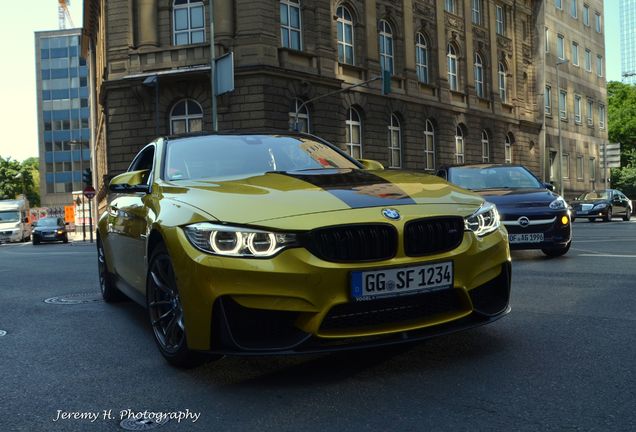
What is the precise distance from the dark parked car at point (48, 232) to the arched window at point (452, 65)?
73.9 ft

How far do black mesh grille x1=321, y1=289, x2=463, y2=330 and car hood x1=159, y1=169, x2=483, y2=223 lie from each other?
19.6 inches

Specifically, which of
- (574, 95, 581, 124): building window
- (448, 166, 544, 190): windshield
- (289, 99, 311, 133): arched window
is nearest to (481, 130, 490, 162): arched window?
(289, 99, 311, 133): arched window

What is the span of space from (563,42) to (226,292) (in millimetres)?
53201

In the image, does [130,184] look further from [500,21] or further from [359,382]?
[500,21]

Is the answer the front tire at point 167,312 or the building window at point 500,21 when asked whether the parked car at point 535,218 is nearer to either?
the front tire at point 167,312

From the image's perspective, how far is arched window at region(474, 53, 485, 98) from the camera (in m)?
39.8

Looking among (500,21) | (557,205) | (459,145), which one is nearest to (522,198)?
(557,205)

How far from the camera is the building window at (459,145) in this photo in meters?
37.2

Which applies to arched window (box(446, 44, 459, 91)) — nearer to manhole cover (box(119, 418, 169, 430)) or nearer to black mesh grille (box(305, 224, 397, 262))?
black mesh grille (box(305, 224, 397, 262))

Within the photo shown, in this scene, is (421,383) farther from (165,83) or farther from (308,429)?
(165,83)

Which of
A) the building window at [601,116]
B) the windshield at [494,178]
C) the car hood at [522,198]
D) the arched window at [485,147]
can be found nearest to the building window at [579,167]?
the building window at [601,116]

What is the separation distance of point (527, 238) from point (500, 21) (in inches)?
1495

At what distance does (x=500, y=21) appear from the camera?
43156mm

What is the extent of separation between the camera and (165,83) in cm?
2680
